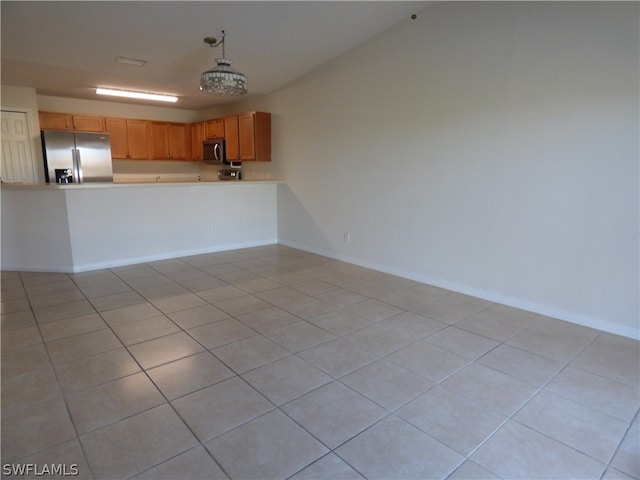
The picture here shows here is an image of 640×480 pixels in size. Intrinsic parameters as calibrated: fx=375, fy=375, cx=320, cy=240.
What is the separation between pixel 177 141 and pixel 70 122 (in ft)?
5.83

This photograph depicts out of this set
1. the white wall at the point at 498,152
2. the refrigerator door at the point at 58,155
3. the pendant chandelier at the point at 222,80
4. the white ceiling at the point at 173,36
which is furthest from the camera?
the refrigerator door at the point at 58,155

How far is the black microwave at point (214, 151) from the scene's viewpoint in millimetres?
6551

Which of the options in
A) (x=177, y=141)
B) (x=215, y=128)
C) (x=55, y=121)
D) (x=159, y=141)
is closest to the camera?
(x=55, y=121)

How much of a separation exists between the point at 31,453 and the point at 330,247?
3978 mm

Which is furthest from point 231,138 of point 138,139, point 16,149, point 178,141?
point 16,149

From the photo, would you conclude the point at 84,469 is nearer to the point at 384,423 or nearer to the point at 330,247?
the point at 384,423

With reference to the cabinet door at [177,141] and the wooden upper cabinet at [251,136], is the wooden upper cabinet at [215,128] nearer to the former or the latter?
the wooden upper cabinet at [251,136]

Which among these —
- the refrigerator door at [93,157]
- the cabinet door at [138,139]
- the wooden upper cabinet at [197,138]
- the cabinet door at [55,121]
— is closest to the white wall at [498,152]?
the wooden upper cabinet at [197,138]

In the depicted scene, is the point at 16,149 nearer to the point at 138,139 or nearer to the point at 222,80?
the point at 138,139

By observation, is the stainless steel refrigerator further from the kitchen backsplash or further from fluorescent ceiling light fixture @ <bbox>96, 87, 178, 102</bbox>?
the kitchen backsplash

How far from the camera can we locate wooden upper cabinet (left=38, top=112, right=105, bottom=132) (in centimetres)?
599

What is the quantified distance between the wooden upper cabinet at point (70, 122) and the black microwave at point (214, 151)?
1735mm

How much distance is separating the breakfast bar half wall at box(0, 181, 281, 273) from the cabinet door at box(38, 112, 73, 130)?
2.38 metres

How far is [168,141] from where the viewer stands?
7297mm
